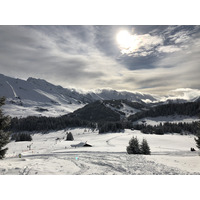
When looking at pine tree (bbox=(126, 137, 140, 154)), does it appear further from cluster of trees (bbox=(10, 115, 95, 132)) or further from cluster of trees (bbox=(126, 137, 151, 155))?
cluster of trees (bbox=(10, 115, 95, 132))

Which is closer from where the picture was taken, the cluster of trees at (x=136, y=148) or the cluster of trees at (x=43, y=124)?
the cluster of trees at (x=136, y=148)

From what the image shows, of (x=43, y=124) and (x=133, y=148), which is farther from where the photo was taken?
(x=43, y=124)

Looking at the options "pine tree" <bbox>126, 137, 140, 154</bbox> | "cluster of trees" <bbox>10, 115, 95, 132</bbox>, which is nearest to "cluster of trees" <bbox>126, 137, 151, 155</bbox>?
"pine tree" <bbox>126, 137, 140, 154</bbox>

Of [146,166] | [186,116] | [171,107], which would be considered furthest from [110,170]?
[171,107]

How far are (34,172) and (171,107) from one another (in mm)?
215821

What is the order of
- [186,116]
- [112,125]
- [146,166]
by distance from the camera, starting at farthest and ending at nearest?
[186,116] → [112,125] → [146,166]

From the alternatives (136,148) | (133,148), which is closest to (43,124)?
(133,148)

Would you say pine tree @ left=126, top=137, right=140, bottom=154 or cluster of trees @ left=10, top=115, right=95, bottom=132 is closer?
pine tree @ left=126, top=137, right=140, bottom=154

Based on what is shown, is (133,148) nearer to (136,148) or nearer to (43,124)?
(136,148)

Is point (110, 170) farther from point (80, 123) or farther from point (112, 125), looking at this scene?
point (80, 123)

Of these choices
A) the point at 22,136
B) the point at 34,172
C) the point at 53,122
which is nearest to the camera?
the point at 34,172

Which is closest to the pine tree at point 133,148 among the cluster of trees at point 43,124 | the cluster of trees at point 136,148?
the cluster of trees at point 136,148

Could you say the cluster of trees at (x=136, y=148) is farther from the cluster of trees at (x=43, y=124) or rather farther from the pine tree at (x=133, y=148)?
the cluster of trees at (x=43, y=124)

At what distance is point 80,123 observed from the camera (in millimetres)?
156375
